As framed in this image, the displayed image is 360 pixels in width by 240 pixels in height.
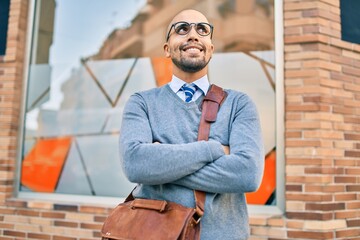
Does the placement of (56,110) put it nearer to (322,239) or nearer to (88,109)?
(88,109)

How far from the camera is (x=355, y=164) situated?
10.1 feet

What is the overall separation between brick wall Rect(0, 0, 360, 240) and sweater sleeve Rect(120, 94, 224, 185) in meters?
1.74

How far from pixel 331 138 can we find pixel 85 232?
2402 millimetres

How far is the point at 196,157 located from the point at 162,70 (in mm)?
2310

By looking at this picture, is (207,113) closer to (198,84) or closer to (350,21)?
(198,84)

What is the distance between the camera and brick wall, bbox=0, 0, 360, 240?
9.45 feet

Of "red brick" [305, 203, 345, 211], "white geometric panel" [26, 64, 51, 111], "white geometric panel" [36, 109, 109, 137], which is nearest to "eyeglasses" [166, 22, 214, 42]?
"red brick" [305, 203, 345, 211]

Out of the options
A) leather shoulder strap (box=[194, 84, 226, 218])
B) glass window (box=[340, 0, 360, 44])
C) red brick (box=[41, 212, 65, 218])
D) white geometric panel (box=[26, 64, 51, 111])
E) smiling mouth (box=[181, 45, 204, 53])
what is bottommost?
red brick (box=[41, 212, 65, 218])

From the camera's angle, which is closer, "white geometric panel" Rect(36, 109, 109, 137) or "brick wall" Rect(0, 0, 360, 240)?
"brick wall" Rect(0, 0, 360, 240)

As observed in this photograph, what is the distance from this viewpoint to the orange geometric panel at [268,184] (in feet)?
10.2

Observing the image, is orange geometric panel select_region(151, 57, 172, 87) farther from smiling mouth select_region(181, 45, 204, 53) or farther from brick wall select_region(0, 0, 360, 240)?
smiling mouth select_region(181, 45, 204, 53)

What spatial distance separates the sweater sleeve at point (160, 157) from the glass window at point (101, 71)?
1.95 m

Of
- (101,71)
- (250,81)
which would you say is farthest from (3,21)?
(250,81)

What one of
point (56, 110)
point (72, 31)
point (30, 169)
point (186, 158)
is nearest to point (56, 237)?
point (30, 169)
